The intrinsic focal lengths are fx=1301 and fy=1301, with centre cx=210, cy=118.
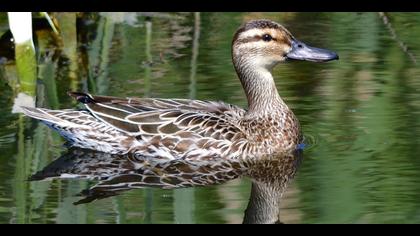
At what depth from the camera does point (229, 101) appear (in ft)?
40.2

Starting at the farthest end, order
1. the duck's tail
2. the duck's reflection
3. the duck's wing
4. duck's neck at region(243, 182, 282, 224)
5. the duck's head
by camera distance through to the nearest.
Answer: the duck's head
the duck's tail
the duck's wing
the duck's reflection
duck's neck at region(243, 182, 282, 224)

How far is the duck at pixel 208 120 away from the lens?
35.8 feet

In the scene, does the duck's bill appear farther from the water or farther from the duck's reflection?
the duck's reflection

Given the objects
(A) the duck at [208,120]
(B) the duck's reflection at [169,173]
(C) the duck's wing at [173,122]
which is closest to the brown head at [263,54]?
(A) the duck at [208,120]

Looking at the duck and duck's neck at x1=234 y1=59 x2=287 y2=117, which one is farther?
duck's neck at x1=234 y1=59 x2=287 y2=117

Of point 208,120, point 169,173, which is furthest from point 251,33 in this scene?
point 169,173

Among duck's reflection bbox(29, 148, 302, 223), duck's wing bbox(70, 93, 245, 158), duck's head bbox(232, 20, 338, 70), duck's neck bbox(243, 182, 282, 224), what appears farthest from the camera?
duck's head bbox(232, 20, 338, 70)

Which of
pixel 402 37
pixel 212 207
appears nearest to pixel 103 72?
pixel 402 37

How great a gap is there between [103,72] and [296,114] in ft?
8.34

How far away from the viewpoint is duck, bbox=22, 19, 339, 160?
10914 millimetres

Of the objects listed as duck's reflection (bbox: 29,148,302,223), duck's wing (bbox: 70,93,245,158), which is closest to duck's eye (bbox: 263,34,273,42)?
duck's wing (bbox: 70,93,245,158)

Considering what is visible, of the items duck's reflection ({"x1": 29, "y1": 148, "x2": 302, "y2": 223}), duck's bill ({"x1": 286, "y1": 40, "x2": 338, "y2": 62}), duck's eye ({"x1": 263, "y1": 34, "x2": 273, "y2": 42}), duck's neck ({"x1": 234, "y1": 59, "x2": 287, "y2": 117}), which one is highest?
duck's eye ({"x1": 263, "y1": 34, "x2": 273, "y2": 42})

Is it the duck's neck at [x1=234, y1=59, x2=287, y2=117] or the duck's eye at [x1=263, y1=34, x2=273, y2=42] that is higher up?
the duck's eye at [x1=263, y1=34, x2=273, y2=42]

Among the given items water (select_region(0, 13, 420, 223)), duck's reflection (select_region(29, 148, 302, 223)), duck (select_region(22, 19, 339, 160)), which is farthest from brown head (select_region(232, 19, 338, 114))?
duck's reflection (select_region(29, 148, 302, 223))
